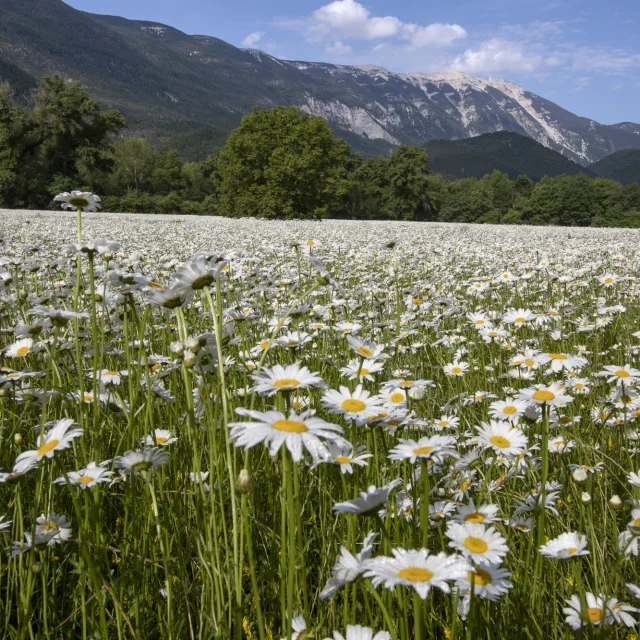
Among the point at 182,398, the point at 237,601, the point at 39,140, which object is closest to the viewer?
the point at 237,601

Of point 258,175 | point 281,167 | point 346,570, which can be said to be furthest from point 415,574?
point 258,175

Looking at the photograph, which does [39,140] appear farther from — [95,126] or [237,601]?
[237,601]

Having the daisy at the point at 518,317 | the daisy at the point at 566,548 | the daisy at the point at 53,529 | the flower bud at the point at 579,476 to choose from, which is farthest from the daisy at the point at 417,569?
the daisy at the point at 518,317

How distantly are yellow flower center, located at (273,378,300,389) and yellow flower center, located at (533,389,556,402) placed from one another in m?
0.70

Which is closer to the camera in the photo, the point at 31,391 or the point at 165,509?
the point at 165,509

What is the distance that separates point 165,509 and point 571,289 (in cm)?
519

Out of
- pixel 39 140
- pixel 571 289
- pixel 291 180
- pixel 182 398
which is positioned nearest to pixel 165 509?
pixel 182 398

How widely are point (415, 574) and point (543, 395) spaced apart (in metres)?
0.75

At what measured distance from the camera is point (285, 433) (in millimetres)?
893

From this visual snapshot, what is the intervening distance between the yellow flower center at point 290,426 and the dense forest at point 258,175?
124 feet

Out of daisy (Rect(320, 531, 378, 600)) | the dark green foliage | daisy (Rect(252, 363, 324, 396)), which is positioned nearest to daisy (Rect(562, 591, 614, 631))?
daisy (Rect(320, 531, 378, 600))

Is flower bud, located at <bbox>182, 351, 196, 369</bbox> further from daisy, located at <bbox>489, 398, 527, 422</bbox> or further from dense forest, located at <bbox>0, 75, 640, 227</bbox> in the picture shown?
dense forest, located at <bbox>0, 75, 640, 227</bbox>

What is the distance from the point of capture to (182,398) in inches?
96.6

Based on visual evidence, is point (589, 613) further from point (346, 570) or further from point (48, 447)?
point (48, 447)
